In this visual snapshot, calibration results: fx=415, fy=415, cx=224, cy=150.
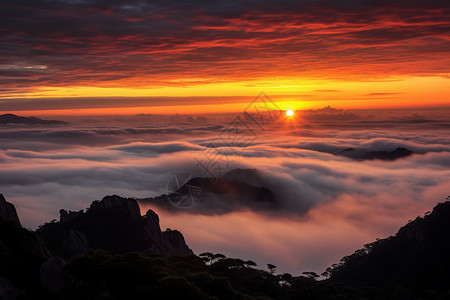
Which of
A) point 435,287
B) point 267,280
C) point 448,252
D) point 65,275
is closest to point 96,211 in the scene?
point 267,280

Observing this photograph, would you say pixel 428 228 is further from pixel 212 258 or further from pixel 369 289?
pixel 212 258

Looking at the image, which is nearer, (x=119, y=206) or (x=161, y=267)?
(x=161, y=267)

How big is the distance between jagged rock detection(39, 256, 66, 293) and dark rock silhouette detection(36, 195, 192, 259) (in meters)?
60.7

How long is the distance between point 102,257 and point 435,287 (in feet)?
290

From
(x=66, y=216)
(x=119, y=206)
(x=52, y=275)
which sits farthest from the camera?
(x=119, y=206)

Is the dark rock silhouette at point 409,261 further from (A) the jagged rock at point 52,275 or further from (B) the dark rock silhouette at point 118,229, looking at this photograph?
(A) the jagged rock at point 52,275

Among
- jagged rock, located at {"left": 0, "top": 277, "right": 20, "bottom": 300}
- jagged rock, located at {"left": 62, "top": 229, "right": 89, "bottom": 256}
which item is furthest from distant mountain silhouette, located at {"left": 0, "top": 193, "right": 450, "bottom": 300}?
jagged rock, located at {"left": 62, "top": 229, "right": 89, "bottom": 256}

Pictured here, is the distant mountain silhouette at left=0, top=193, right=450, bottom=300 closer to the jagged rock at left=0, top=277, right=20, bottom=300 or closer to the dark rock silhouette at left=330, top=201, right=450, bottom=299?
the jagged rock at left=0, top=277, right=20, bottom=300

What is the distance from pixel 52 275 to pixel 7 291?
456 centimetres

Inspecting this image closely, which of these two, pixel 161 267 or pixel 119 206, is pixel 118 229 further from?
pixel 161 267

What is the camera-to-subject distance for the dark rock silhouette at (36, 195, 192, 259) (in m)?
101

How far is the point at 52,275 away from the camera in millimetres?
A: 34688

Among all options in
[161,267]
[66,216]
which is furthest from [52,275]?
[66,216]

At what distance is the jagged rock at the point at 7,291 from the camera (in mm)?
29941
